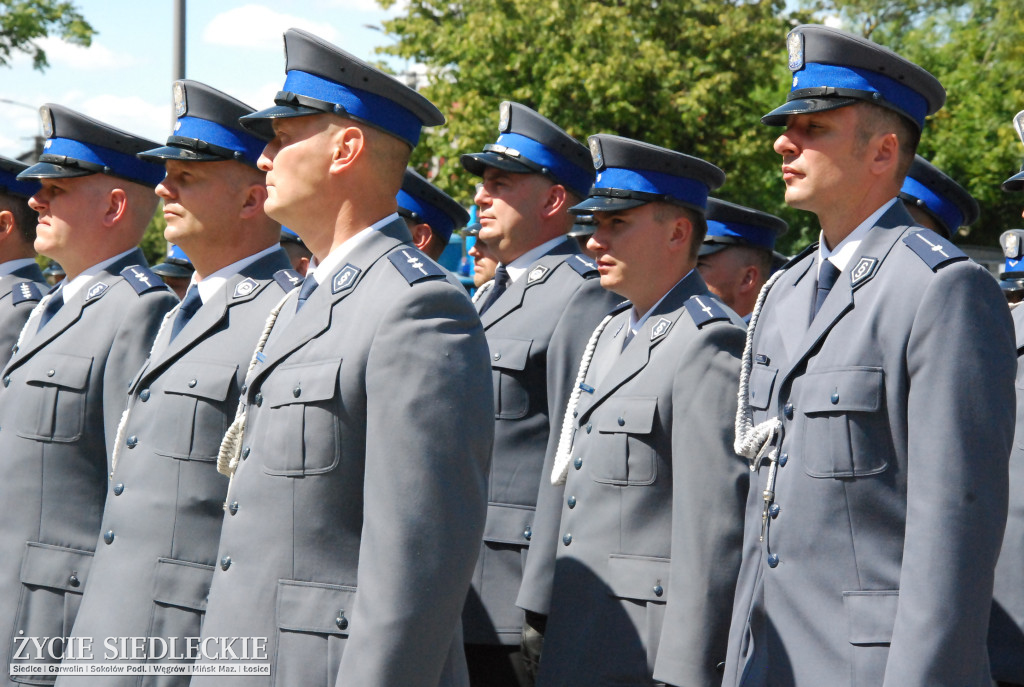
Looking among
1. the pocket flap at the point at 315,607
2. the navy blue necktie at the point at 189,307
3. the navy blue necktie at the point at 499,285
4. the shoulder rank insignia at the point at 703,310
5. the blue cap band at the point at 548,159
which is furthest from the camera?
the blue cap band at the point at 548,159

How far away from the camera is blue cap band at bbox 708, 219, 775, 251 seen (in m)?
6.26

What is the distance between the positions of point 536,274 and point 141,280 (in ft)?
5.04

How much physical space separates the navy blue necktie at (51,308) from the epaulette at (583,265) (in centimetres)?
200

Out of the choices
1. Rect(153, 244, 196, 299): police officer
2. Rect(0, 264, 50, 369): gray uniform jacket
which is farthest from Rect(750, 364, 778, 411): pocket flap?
Rect(153, 244, 196, 299): police officer

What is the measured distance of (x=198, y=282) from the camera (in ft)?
13.9

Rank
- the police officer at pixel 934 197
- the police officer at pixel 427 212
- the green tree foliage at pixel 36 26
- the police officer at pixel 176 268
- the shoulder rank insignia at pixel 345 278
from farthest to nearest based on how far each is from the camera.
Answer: the green tree foliage at pixel 36 26 < the police officer at pixel 176 268 < the police officer at pixel 427 212 < the police officer at pixel 934 197 < the shoulder rank insignia at pixel 345 278

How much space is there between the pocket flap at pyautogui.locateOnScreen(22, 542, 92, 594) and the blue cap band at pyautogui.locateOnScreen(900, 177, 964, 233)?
128 inches

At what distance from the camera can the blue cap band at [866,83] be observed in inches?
124

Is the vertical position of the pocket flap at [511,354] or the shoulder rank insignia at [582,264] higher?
the shoulder rank insignia at [582,264]

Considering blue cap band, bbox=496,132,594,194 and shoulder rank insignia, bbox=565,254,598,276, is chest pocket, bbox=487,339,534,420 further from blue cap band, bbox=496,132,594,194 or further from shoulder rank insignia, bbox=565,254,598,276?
blue cap band, bbox=496,132,594,194

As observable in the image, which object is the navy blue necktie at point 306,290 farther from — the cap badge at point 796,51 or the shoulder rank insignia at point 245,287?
the cap badge at point 796,51

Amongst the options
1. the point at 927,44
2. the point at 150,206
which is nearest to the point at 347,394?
the point at 150,206

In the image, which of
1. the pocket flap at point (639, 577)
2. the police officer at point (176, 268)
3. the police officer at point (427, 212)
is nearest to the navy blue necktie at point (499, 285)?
the police officer at point (427, 212)

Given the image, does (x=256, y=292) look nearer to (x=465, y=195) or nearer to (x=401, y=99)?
(x=401, y=99)
